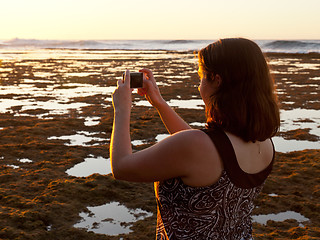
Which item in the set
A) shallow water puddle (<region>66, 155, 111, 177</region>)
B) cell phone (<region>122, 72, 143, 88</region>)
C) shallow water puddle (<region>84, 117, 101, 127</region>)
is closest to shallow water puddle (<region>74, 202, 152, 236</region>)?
shallow water puddle (<region>66, 155, 111, 177</region>)

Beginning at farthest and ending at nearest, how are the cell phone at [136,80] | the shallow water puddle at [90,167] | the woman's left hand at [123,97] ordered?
1. the shallow water puddle at [90,167]
2. the cell phone at [136,80]
3. the woman's left hand at [123,97]

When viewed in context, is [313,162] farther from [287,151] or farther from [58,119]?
[58,119]

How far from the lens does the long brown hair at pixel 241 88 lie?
4.58ft

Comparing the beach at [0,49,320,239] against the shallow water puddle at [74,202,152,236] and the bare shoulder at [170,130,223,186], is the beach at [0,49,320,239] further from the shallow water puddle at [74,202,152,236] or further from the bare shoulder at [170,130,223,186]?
the bare shoulder at [170,130,223,186]

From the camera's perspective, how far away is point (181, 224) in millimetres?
1493

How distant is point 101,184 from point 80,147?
2.03m

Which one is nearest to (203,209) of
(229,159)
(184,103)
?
(229,159)

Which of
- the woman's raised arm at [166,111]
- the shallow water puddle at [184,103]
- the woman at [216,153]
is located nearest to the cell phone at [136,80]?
the woman's raised arm at [166,111]

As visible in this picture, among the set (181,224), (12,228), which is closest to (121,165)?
(181,224)

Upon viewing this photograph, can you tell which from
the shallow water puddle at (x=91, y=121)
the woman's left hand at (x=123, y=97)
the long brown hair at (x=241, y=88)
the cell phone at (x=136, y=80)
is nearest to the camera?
the long brown hair at (x=241, y=88)

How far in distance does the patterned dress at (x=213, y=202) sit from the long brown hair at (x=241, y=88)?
0.29ft

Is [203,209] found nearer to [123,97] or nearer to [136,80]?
[123,97]

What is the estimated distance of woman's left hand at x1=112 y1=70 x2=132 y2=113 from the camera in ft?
5.19

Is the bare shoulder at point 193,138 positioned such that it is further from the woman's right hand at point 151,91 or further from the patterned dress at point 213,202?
the woman's right hand at point 151,91
